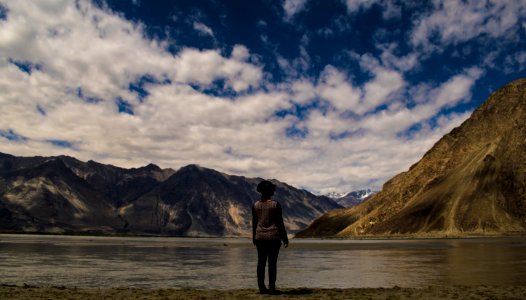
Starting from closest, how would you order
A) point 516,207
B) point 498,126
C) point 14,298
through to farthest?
point 14,298 → point 516,207 → point 498,126

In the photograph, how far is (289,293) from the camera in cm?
1513

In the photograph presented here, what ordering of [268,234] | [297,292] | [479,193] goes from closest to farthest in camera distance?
[268,234], [297,292], [479,193]

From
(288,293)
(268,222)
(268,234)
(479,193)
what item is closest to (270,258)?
(268,234)

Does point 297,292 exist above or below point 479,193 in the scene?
below

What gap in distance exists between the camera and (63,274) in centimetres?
2283

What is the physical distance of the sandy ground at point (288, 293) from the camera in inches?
557

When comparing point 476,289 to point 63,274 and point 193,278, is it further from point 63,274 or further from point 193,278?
point 63,274

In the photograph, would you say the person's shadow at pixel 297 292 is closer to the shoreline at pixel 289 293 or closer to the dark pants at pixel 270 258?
the shoreline at pixel 289 293

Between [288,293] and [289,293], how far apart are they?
0.15ft

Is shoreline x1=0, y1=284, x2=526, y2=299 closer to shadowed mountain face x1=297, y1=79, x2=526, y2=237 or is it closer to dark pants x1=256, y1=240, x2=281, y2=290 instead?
dark pants x1=256, y1=240, x2=281, y2=290

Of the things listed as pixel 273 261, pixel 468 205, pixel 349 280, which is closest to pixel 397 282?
pixel 349 280

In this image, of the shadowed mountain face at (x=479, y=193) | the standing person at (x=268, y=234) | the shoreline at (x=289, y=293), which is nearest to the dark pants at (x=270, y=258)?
the standing person at (x=268, y=234)

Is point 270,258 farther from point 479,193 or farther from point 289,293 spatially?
point 479,193

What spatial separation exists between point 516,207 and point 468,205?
16.7 meters
